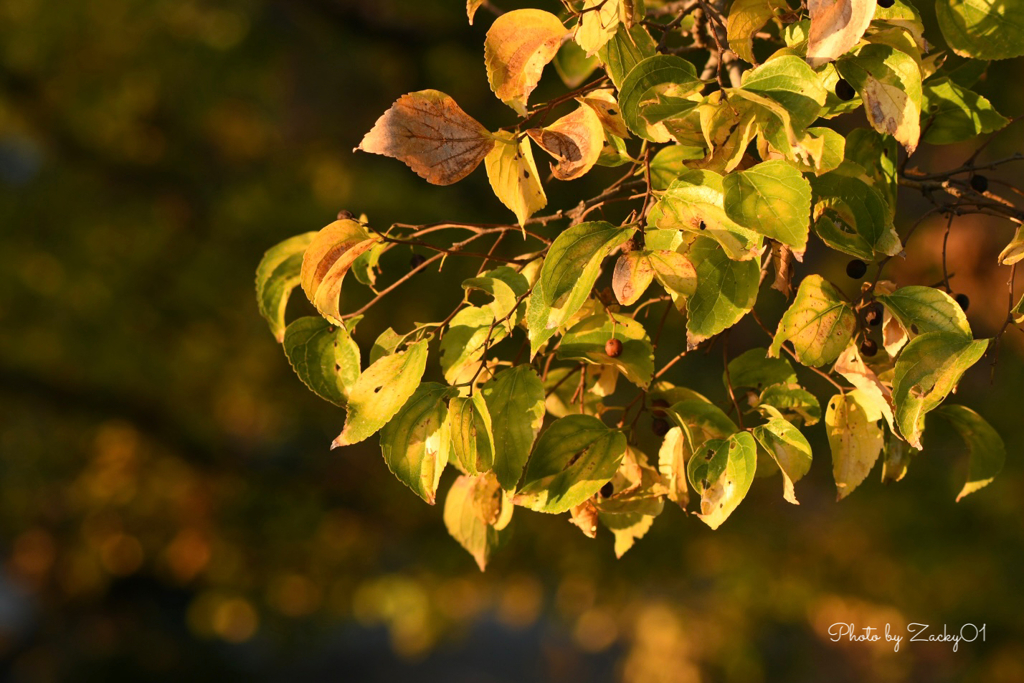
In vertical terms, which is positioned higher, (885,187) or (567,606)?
(885,187)

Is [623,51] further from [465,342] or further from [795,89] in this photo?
[465,342]

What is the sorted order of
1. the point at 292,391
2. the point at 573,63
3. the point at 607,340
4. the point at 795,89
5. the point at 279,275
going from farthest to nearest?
the point at 292,391 < the point at 573,63 < the point at 279,275 < the point at 607,340 < the point at 795,89

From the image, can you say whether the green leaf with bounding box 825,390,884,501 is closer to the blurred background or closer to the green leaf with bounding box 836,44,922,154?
the green leaf with bounding box 836,44,922,154

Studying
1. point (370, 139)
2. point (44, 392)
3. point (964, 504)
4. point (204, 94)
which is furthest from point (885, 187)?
point (44, 392)

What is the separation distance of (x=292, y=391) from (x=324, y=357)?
2.86m

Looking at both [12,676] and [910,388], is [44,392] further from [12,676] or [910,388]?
[910,388]

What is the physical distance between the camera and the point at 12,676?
572cm

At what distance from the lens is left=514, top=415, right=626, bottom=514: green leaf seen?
0.72m

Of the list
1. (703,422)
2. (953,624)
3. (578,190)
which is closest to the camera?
(703,422)

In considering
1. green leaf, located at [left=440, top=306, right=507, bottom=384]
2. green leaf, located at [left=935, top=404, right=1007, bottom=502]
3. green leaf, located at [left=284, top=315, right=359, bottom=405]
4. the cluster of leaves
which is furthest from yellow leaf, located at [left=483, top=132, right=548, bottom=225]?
green leaf, located at [left=935, top=404, right=1007, bottom=502]

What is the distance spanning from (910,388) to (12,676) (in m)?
6.58

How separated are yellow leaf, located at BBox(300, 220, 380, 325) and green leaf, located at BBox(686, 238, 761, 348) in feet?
0.92

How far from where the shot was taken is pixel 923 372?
65 centimetres

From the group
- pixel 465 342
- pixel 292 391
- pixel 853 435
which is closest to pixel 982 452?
pixel 853 435
